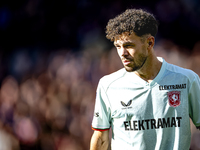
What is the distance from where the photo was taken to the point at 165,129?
1476mm

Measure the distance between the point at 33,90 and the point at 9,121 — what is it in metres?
0.56

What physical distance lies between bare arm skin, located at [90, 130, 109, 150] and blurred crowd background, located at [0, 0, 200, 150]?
4.64 ft

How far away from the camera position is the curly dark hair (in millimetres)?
1481

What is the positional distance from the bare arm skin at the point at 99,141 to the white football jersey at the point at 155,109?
5cm

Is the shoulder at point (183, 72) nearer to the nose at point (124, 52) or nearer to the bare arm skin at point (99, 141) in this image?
the nose at point (124, 52)

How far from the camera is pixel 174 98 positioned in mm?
1502

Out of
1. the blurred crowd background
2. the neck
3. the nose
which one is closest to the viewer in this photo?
the nose

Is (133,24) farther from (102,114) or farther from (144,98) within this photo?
(102,114)

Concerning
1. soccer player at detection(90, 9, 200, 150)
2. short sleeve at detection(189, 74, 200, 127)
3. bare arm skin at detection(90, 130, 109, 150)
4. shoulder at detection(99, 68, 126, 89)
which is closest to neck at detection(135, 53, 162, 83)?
soccer player at detection(90, 9, 200, 150)

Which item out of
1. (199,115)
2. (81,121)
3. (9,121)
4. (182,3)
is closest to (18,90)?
(9,121)

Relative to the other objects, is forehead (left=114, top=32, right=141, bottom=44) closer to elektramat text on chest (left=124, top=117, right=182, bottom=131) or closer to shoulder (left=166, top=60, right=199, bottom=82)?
shoulder (left=166, top=60, right=199, bottom=82)

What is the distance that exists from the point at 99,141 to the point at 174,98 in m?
0.55

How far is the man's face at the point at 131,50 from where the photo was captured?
1.44 meters

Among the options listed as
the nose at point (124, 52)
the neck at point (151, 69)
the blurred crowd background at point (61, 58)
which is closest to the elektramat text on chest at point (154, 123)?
the neck at point (151, 69)
